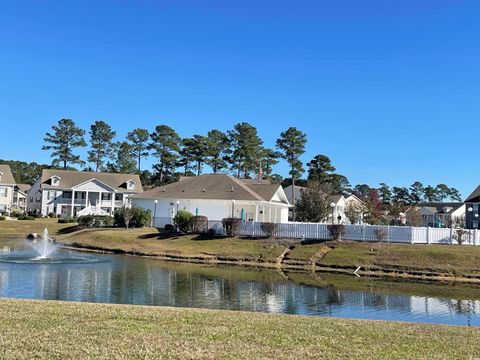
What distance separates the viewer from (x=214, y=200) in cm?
5000

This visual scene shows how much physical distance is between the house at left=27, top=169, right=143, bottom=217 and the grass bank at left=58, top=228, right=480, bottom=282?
34.2 metres

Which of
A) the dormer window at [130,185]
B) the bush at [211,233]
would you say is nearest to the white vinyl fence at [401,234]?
the bush at [211,233]

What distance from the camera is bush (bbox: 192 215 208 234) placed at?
4297 centimetres

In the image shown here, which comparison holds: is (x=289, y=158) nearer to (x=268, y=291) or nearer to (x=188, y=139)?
(x=188, y=139)

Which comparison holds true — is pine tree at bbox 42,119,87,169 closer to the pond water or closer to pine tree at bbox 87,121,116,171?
pine tree at bbox 87,121,116,171

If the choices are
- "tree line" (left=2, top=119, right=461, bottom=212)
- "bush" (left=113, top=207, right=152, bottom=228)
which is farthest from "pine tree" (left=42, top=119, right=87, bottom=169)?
"bush" (left=113, top=207, right=152, bottom=228)

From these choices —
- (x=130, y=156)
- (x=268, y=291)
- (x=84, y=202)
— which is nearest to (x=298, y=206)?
(x=268, y=291)

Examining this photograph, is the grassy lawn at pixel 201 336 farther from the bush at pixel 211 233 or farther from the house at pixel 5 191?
the house at pixel 5 191

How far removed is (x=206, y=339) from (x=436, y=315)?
11.8 meters

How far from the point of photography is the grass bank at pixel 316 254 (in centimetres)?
3030

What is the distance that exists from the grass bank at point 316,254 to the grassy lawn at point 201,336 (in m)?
18.7

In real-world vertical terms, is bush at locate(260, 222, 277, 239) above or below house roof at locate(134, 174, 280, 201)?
below

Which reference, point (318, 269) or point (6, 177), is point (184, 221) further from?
point (6, 177)

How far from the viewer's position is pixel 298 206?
51.8 m
